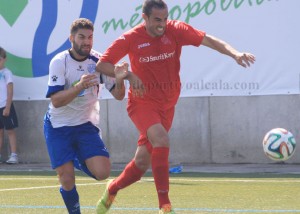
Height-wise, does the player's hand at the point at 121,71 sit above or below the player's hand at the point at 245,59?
below

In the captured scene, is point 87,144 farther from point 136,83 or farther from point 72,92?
point 136,83

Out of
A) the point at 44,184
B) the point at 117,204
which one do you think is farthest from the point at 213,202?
the point at 44,184

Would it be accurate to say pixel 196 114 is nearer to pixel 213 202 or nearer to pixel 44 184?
pixel 44 184

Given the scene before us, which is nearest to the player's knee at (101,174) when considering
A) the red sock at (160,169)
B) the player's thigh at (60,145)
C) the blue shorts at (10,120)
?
the player's thigh at (60,145)

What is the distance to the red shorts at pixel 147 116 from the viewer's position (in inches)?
348

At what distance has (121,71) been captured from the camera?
845 cm

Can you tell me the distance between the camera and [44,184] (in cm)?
1285

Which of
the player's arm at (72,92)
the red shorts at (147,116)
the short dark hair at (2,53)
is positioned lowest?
the red shorts at (147,116)

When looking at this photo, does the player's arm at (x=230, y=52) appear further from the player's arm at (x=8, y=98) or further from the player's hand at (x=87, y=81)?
the player's arm at (x=8, y=98)

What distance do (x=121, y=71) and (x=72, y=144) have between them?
87 cm

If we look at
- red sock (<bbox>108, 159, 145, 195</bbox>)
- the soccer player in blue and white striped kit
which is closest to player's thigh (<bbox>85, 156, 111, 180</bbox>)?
the soccer player in blue and white striped kit

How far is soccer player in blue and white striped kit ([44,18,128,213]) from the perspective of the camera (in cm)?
859

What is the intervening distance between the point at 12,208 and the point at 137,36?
237 centimetres

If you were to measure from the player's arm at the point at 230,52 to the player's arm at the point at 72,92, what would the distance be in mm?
1263
